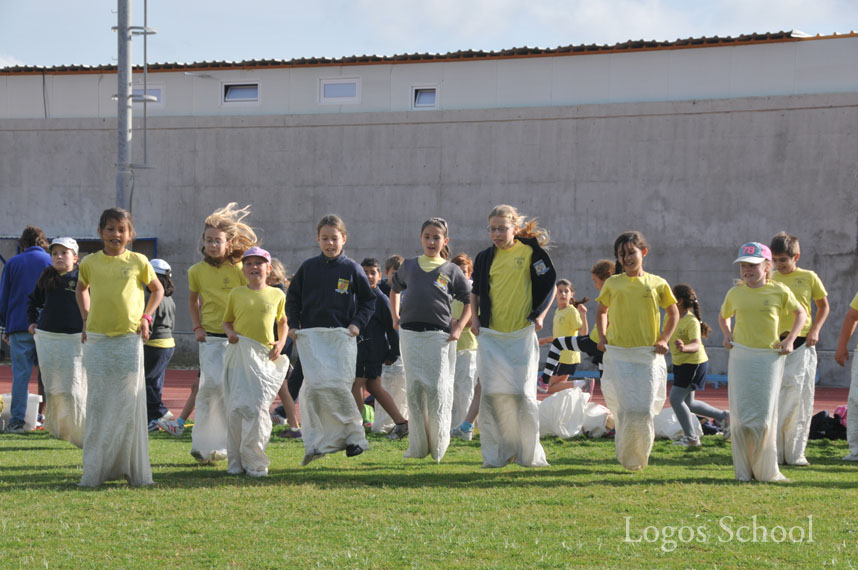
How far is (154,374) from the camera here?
33.6ft

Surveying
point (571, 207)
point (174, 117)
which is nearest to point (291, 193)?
point (174, 117)

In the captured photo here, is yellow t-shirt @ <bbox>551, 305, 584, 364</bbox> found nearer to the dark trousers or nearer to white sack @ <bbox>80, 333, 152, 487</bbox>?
the dark trousers

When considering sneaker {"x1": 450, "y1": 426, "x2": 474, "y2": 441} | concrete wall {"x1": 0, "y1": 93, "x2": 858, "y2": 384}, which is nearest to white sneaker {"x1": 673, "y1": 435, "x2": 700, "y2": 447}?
sneaker {"x1": 450, "y1": 426, "x2": 474, "y2": 441}

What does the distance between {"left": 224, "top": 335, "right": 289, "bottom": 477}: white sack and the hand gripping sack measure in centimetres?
116

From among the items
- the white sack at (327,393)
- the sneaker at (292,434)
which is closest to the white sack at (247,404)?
the white sack at (327,393)

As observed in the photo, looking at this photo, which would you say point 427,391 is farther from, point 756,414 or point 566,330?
point 566,330

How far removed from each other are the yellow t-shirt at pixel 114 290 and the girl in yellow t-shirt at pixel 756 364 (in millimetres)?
4359

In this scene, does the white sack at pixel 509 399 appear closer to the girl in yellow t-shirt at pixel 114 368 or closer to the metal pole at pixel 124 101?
the girl in yellow t-shirt at pixel 114 368

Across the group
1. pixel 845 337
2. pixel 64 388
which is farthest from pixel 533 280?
pixel 64 388

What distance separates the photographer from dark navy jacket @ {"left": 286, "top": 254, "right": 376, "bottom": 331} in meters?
7.69

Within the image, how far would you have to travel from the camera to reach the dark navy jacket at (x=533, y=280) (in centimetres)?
774

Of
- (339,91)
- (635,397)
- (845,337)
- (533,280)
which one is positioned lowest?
(635,397)

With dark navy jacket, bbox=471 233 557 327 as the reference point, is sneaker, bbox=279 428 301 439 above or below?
below

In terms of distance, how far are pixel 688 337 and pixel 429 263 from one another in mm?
2835
